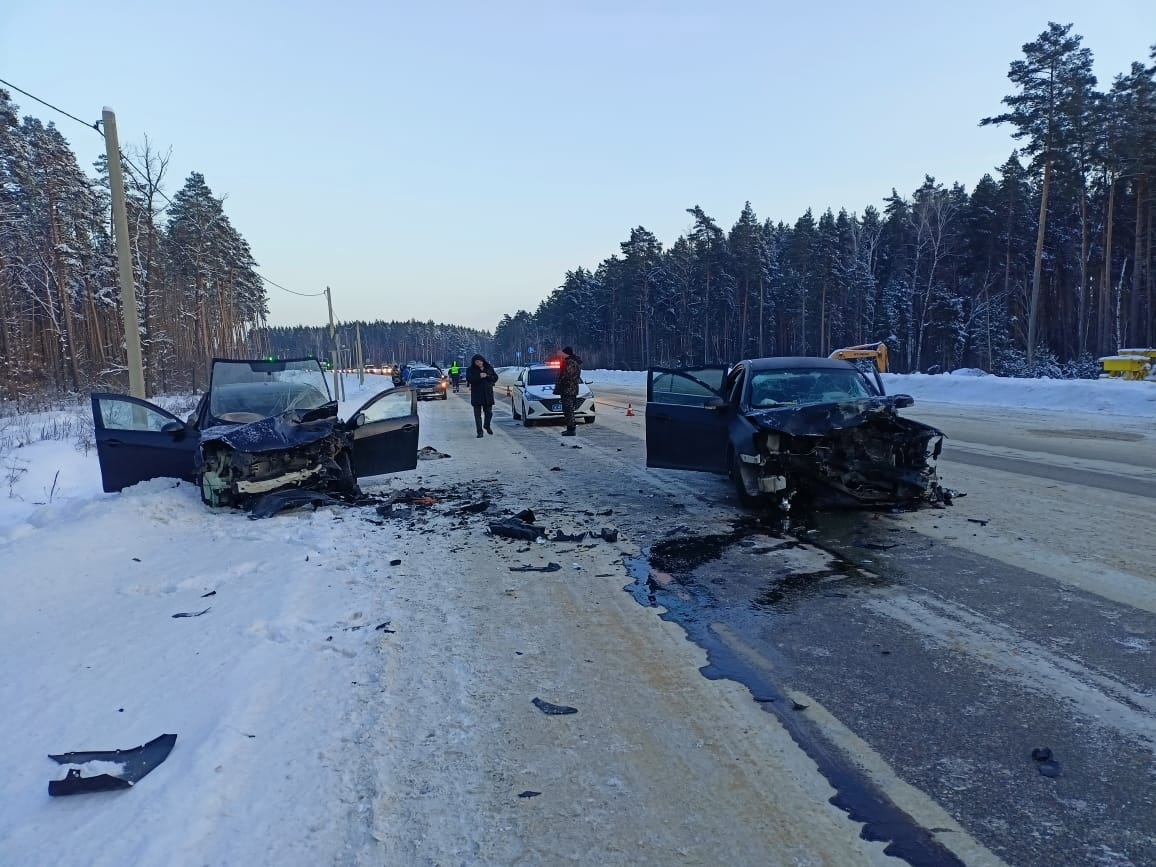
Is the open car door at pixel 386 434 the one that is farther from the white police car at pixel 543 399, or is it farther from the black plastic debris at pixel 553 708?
the white police car at pixel 543 399

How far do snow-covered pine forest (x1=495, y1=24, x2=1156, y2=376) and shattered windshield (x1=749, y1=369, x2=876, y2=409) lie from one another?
20470 millimetres

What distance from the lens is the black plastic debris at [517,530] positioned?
23.6 ft

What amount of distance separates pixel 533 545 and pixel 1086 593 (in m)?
4.60

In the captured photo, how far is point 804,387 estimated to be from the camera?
27.5 feet

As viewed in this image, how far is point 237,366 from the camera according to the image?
32.8 ft

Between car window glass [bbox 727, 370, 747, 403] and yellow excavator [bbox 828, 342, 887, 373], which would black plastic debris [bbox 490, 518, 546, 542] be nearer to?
car window glass [bbox 727, 370, 747, 403]

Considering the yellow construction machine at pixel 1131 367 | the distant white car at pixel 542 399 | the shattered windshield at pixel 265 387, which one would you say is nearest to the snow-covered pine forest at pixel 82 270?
the distant white car at pixel 542 399

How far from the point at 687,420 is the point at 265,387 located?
606 cm

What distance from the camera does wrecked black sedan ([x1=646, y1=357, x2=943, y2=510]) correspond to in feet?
23.0

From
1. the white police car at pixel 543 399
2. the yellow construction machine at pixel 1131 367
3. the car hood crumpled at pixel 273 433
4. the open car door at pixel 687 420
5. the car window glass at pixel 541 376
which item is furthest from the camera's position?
the yellow construction machine at pixel 1131 367

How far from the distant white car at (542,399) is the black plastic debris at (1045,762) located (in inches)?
609

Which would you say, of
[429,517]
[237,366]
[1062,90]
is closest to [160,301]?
[237,366]

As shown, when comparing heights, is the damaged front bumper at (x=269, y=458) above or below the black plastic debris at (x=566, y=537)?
above

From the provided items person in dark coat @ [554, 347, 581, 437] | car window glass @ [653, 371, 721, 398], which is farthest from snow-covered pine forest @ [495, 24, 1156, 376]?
car window glass @ [653, 371, 721, 398]
